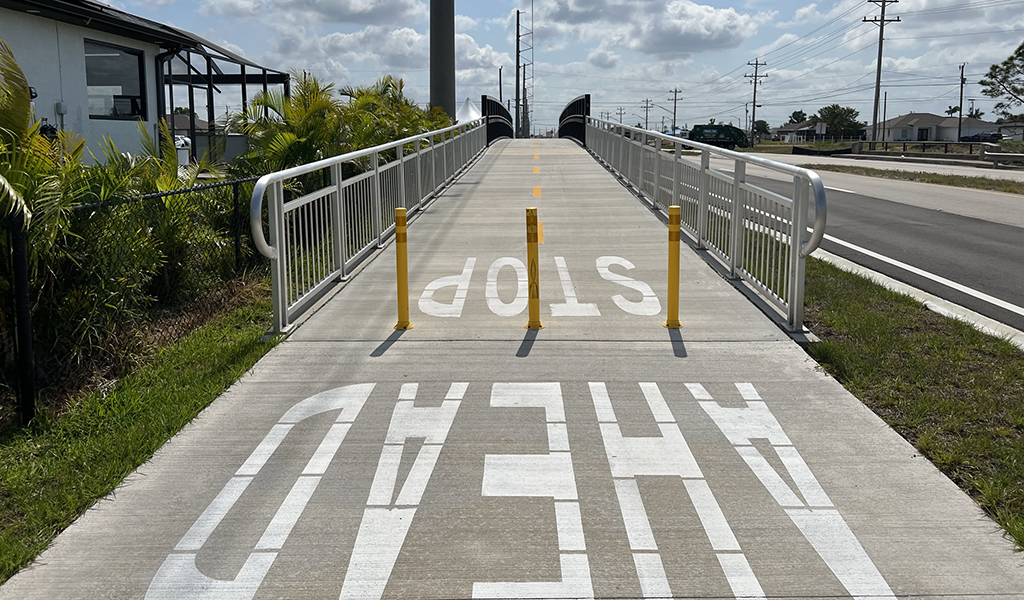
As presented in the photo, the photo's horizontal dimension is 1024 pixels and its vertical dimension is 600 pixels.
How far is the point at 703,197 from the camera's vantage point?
36.6ft

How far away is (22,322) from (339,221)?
4.45m

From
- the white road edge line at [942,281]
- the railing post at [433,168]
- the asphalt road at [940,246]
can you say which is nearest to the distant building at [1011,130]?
the asphalt road at [940,246]

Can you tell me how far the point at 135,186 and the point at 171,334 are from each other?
1890 millimetres

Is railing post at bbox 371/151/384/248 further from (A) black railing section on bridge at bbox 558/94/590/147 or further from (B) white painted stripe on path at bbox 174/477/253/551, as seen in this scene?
(A) black railing section on bridge at bbox 558/94/590/147

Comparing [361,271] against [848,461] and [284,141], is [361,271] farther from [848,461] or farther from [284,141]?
[848,461]

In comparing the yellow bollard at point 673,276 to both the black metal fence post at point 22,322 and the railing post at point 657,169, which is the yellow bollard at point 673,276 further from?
the railing post at point 657,169

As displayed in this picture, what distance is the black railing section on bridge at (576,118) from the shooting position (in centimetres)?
4748

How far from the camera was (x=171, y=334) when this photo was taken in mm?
7887

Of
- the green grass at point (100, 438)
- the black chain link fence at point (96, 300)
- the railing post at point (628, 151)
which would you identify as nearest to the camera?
the green grass at point (100, 438)

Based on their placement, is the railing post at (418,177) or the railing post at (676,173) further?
the railing post at (418,177)

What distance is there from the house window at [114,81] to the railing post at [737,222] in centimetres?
1418

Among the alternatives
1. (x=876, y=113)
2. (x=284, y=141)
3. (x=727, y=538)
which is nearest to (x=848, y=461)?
(x=727, y=538)

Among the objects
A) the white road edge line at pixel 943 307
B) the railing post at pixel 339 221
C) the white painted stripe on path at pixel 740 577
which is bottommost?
the white painted stripe on path at pixel 740 577

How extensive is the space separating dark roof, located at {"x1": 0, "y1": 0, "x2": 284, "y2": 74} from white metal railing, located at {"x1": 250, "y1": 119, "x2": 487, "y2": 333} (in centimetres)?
618
